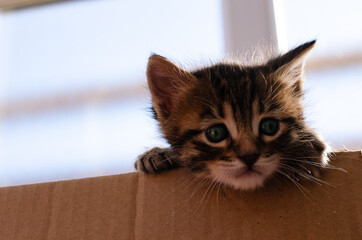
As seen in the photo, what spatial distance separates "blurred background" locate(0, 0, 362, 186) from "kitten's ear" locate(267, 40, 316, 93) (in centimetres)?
72

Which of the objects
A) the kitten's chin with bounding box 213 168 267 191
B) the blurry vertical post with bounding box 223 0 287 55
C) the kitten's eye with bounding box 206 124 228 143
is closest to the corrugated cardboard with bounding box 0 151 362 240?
the kitten's chin with bounding box 213 168 267 191

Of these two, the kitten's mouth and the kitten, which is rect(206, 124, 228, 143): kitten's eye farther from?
the kitten's mouth

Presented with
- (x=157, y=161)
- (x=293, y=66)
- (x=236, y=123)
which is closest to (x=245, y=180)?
(x=236, y=123)

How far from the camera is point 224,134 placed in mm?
1172

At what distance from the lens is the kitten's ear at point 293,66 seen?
1.27 metres

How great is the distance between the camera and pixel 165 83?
1.37 meters

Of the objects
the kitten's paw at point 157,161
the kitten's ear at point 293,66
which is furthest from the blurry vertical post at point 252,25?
the kitten's paw at point 157,161

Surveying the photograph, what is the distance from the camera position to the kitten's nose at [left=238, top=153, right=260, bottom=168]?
1.08m

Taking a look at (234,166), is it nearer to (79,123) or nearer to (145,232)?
(145,232)

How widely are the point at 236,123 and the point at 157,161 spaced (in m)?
0.25

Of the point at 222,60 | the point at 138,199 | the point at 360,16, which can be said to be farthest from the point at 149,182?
the point at 360,16

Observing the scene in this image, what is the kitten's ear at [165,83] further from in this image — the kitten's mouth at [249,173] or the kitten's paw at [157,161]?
the kitten's mouth at [249,173]

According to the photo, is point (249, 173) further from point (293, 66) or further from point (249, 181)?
point (293, 66)

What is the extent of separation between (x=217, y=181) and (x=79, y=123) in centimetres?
158
